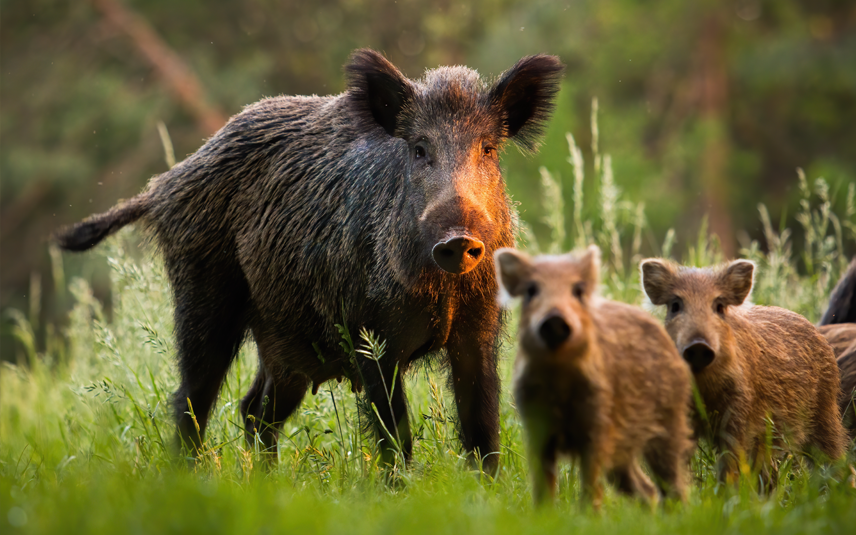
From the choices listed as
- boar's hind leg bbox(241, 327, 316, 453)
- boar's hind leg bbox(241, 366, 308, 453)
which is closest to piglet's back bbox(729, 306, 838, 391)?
boar's hind leg bbox(241, 327, 316, 453)

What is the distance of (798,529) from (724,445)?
741mm

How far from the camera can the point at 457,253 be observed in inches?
137

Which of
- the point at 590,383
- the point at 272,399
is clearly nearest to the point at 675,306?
the point at 590,383

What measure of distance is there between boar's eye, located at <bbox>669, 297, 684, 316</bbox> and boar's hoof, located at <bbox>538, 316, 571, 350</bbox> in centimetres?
102

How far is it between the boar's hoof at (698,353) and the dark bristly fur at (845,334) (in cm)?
115

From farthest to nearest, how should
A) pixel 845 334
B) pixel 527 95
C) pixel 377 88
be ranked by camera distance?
pixel 845 334
pixel 527 95
pixel 377 88

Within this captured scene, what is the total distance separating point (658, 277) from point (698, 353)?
0.39 meters

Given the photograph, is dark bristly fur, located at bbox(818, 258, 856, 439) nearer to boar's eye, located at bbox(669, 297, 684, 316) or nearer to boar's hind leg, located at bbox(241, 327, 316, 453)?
boar's eye, located at bbox(669, 297, 684, 316)

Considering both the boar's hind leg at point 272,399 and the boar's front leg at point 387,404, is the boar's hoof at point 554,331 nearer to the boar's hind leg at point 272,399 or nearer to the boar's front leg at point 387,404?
the boar's front leg at point 387,404

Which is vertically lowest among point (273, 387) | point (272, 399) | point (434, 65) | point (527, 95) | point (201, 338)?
point (272, 399)

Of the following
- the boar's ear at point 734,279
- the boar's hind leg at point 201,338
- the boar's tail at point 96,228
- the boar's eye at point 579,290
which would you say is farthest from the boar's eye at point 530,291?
the boar's tail at point 96,228

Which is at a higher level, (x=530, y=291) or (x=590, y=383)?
(x=530, y=291)

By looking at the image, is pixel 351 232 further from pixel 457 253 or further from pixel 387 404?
pixel 457 253

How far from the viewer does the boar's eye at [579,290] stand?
2834mm
